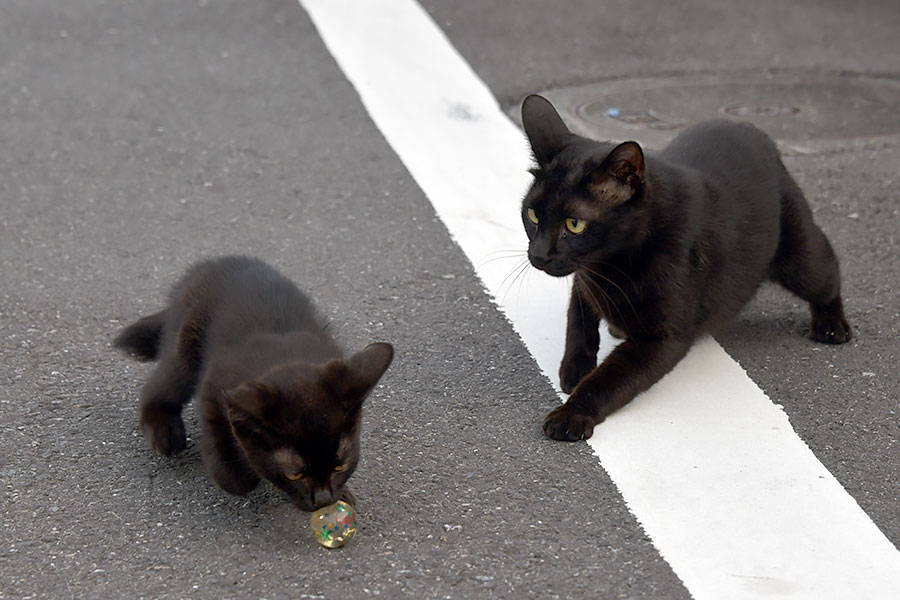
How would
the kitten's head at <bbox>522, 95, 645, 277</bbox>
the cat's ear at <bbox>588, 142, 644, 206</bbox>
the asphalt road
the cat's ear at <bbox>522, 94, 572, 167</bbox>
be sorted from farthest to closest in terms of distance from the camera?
the cat's ear at <bbox>522, 94, 572, 167</bbox>, the kitten's head at <bbox>522, 95, 645, 277</bbox>, the cat's ear at <bbox>588, 142, 644, 206</bbox>, the asphalt road

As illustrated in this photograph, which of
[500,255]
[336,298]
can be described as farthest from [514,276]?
[336,298]

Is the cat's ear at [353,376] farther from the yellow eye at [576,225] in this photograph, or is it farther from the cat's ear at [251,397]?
the yellow eye at [576,225]

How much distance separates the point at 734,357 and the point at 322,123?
323 centimetres

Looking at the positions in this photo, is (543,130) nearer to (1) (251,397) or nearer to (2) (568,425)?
(2) (568,425)

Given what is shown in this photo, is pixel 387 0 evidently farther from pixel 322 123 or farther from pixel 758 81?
pixel 758 81

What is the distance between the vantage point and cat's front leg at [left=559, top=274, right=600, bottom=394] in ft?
13.8

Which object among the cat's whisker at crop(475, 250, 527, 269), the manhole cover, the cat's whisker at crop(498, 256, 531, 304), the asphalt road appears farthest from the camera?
the manhole cover

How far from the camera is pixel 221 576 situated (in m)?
3.17

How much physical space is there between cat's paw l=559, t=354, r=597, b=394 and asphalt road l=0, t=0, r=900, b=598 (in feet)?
0.36

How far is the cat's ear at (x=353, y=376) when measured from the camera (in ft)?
10.4

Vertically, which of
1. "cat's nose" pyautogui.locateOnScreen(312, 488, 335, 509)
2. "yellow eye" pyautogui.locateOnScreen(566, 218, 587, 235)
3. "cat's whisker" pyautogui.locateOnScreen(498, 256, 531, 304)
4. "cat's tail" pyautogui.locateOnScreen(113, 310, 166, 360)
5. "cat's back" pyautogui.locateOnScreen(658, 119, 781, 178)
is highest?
"yellow eye" pyautogui.locateOnScreen(566, 218, 587, 235)

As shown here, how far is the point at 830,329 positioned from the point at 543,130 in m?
1.31

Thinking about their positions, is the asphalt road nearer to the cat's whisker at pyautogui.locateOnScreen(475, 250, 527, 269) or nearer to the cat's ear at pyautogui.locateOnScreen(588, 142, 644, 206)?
the cat's whisker at pyautogui.locateOnScreen(475, 250, 527, 269)

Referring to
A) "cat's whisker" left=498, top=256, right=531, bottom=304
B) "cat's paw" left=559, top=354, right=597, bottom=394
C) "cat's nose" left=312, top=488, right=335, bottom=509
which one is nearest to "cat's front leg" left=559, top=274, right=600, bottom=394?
"cat's paw" left=559, top=354, right=597, bottom=394
